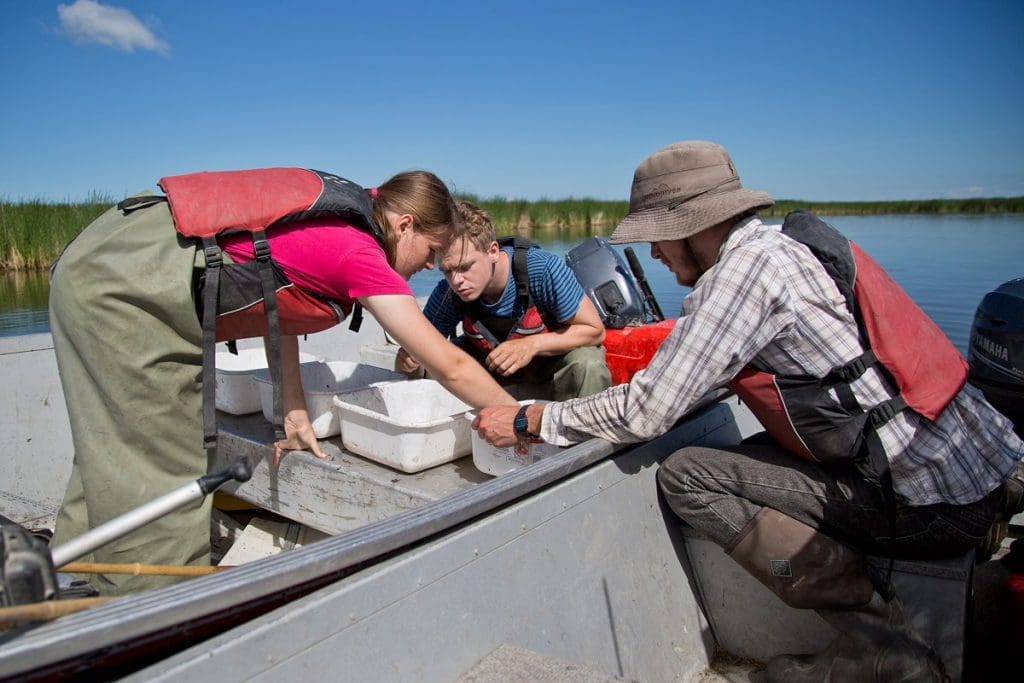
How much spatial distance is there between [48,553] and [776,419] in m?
1.69

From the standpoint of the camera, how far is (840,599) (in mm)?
1967

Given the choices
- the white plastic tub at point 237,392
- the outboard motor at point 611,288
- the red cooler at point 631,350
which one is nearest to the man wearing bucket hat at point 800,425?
the red cooler at point 631,350

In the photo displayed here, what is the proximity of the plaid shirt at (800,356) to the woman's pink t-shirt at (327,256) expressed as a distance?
848mm

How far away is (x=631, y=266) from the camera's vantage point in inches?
191

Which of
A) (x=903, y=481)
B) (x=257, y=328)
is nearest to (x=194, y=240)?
(x=257, y=328)

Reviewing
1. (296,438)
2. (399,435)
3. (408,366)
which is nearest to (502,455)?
(399,435)

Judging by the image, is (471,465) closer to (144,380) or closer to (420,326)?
(420,326)

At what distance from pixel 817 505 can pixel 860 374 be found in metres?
0.41

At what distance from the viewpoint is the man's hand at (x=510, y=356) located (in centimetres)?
297

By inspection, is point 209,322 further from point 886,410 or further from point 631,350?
point 631,350

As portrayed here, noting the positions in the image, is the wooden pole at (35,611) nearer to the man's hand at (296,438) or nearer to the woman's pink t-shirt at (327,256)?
the woman's pink t-shirt at (327,256)

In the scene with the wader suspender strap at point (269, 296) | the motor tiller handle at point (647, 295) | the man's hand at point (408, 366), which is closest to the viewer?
the wader suspender strap at point (269, 296)

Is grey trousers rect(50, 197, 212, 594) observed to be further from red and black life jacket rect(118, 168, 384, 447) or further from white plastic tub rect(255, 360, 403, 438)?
white plastic tub rect(255, 360, 403, 438)

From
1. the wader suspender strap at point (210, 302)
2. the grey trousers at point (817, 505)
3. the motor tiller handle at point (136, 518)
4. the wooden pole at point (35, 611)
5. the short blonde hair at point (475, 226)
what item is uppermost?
the short blonde hair at point (475, 226)
